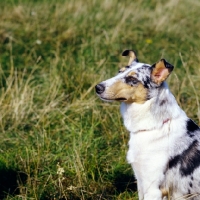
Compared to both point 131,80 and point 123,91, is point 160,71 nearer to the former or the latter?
point 131,80

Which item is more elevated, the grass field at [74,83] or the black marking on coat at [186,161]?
the black marking on coat at [186,161]

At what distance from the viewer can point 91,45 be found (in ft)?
27.3

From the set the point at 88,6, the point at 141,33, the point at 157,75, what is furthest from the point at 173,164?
the point at 88,6

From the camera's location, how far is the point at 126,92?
4.25m

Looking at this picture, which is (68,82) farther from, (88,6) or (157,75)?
(88,6)

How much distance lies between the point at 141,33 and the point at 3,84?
11.6 ft

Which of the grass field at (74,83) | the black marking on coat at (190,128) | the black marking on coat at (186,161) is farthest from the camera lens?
the grass field at (74,83)

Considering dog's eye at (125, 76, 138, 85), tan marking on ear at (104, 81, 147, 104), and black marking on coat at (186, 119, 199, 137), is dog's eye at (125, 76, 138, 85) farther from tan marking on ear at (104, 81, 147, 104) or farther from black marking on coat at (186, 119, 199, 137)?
black marking on coat at (186, 119, 199, 137)

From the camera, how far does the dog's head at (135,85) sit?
4.22 metres

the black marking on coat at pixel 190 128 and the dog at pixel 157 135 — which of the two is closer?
the dog at pixel 157 135

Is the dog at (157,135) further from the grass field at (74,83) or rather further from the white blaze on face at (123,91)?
the grass field at (74,83)

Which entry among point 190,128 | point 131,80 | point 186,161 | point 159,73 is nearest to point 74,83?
point 131,80

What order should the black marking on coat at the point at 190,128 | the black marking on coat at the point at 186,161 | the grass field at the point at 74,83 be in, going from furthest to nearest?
the grass field at the point at 74,83 → the black marking on coat at the point at 190,128 → the black marking on coat at the point at 186,161

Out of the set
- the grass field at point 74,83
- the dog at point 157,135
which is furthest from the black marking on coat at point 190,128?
the grass field at point 74,83
